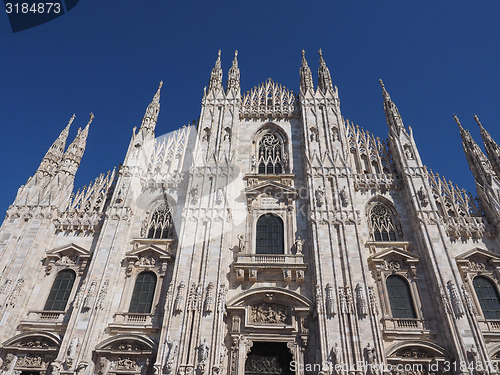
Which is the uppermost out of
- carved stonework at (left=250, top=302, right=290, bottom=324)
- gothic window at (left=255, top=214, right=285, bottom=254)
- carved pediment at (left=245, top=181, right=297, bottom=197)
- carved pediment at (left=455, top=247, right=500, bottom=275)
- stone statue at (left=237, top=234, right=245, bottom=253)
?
carved pediment at (left=245, top=181, right=297, bottom=197)

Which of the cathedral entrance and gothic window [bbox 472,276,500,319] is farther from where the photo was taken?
gothic window [bbox 472,276,500,319]

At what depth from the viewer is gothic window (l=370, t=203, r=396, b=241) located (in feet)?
63.1

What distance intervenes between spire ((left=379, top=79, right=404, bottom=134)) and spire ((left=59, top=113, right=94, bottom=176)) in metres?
22.0

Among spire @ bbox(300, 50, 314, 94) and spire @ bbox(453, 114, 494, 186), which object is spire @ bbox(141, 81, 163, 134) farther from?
spire @ bbox(453, 114, 494, 186)

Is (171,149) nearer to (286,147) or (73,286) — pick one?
(286,147)

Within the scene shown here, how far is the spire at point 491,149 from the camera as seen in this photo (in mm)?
21062

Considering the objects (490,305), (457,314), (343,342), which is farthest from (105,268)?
(490,305)

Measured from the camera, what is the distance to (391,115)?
23.9 m

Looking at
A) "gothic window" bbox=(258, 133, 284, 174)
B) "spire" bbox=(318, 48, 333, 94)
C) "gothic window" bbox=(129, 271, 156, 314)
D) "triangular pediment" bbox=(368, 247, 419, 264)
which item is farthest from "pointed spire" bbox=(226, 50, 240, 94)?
"triangular pediment" bbox=(368, 247, 419, 264)

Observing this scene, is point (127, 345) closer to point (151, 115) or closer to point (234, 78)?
point (151, 115)

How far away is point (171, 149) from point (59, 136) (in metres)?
8.12

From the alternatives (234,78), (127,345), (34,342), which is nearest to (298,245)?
(127,345)

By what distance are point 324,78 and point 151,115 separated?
13888 mm

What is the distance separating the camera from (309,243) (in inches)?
728
